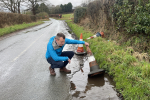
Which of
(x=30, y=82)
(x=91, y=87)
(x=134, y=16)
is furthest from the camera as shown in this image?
(x=134, y=16)

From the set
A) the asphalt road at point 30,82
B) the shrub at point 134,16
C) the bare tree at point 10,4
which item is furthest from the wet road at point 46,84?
the bare tree at point 10,4

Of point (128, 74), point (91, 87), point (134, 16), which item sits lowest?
point (91, 87)

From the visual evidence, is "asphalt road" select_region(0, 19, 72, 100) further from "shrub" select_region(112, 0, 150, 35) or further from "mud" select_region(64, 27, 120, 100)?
"shrub" select_region(112, 0, 150, 35)

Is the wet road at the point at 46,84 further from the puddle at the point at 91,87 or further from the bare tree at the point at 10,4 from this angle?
the bare tree at the point at 10,4

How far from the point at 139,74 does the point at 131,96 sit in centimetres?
84

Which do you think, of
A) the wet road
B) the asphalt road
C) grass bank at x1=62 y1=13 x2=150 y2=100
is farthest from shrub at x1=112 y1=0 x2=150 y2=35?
the asphalt road

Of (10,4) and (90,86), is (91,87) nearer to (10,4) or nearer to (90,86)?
(90,86)

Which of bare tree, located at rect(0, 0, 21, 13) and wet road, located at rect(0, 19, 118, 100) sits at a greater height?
bare tree, located at rect(0, 0, 21, 13)

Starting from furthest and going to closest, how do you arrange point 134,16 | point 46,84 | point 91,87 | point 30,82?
point 134,16 < point 30,82 < point 46,84 < point 91,87

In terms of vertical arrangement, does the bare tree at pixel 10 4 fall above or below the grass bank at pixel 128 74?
above

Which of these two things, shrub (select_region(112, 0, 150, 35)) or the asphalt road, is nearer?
the asphalt road

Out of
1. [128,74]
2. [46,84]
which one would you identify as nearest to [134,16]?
[128,74]

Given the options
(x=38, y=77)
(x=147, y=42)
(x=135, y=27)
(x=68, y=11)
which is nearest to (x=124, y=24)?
(x=135, y=27)

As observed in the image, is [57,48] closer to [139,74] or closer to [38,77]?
[38,77]
